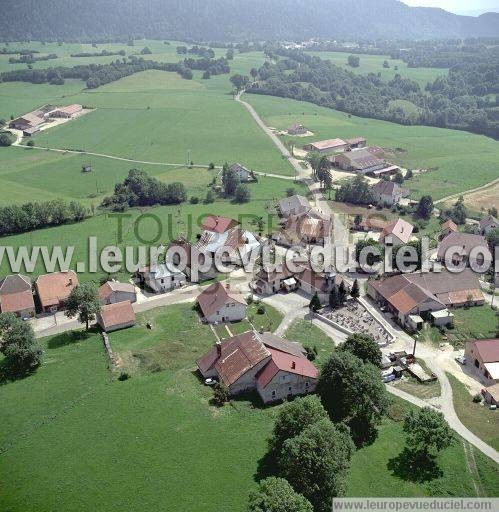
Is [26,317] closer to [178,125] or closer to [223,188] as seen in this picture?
[223,188]

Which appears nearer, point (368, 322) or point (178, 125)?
point (368, 322)

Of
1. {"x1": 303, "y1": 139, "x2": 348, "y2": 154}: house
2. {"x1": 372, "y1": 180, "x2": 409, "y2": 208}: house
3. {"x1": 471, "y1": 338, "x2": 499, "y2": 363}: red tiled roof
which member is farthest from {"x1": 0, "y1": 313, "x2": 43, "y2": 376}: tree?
{"x1": 303, "y1": 139, "x2": 348, "y2": 154}: house

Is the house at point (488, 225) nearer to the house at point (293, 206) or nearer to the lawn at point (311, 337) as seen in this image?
the house at point (293, 206)

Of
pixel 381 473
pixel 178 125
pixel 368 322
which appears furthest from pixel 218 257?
pixel 178 125

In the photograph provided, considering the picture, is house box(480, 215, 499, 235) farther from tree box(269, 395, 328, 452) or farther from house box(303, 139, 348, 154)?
tree box(269, 395, 328, 452)

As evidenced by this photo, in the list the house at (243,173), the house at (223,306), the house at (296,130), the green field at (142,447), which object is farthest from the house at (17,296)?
the house at (296,130)

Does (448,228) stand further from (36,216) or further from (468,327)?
(36,216)
